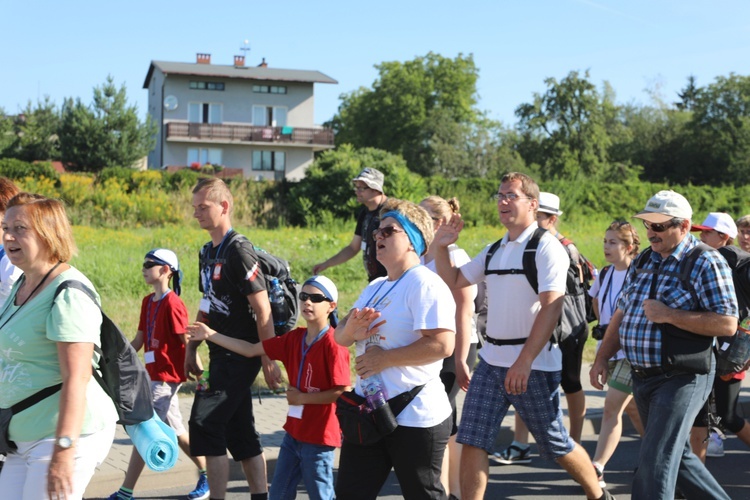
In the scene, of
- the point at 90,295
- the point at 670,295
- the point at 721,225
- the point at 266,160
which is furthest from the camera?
the point at 266,160

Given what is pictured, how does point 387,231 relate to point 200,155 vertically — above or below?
below

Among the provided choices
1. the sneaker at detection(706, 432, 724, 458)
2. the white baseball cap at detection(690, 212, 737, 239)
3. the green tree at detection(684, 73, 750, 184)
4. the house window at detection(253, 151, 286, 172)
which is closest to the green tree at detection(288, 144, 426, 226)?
the sneaker at detection(706, 432, 724, 458)

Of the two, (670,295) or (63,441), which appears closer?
(63,441)

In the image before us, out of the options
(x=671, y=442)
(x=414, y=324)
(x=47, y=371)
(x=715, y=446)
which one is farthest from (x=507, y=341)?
(x=715, y=446)

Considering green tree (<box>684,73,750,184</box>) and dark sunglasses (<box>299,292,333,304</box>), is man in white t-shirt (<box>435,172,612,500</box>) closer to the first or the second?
dark sunglasses (<box>299,292,333,304</box>)

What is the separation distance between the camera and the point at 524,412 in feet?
16.9

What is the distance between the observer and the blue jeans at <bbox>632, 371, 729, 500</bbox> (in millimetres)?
4668

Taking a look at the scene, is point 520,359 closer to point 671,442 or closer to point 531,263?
point 531,263

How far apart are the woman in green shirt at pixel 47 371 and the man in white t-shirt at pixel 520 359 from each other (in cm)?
232

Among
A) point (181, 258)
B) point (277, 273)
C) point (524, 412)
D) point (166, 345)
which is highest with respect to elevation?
point (277, 273)

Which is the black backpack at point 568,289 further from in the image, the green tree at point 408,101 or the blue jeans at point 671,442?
the green tree at point 408,101

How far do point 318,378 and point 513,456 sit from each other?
10.4 feet

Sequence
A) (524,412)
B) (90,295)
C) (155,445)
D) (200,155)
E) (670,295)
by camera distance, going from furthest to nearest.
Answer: (200,155)
(524,412)
(670,295)
(155,445)
(90,295)

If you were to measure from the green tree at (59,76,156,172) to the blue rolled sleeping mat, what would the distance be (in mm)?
50177
